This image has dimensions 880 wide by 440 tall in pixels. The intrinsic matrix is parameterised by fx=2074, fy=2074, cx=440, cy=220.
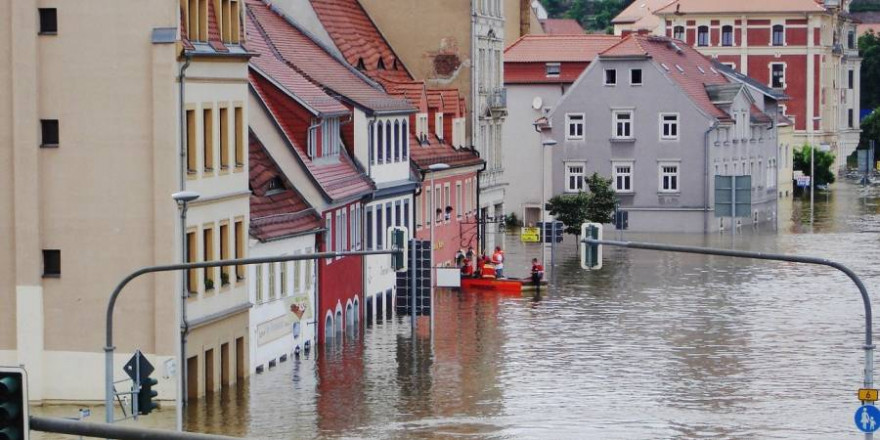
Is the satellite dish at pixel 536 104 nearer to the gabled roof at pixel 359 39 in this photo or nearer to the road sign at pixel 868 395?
the gabled roof at pixel 359 39

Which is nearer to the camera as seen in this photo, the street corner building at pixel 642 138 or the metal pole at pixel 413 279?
the metal pole at pixel 413 279

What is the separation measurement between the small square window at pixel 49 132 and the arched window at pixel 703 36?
11441 centimetres

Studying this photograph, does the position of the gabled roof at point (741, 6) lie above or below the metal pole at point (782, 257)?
above

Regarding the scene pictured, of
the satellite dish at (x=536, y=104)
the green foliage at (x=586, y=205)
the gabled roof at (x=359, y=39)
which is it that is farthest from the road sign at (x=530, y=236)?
the satellite dish at (x=536, y=104)

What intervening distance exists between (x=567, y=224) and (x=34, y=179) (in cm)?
5173

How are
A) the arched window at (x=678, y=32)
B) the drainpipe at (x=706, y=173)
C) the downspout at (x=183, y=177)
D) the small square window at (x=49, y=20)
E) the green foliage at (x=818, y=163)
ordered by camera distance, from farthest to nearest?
the arched window at (x=678, y=32)
the green foliage at (x=818, y=163)
the drainpipe at (x=706, y=173)
the small square window at (x=49, y=20)
the downspout at (x=183, y=177)

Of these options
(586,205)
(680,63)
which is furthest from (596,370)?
(680,63)

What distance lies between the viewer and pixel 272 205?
5147 centimetres

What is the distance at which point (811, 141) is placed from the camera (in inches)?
6265

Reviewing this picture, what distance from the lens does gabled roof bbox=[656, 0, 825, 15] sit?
495 feet

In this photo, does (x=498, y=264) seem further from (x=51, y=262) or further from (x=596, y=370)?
(x=51, y=262)

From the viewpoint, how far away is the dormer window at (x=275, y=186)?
52312mm

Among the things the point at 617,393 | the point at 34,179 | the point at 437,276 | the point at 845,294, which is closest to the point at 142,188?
the point at 34,179

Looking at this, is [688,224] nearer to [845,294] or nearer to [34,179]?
[845,294]
